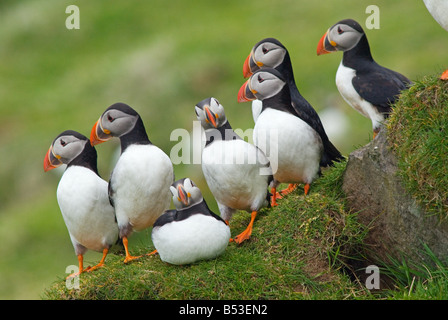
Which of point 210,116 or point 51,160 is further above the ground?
point 210,116

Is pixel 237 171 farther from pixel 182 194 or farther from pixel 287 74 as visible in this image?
pixel 287 74

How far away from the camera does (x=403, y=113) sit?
17.3 feet

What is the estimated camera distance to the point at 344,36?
6234 mm

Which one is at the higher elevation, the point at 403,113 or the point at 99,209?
the point at 403,113

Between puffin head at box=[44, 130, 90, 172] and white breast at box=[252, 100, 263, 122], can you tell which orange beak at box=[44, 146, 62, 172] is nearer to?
puffin head at box=[44, 130, 90, 172]

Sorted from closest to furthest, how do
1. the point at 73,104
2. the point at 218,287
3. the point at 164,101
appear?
1. the point at 218,287
2. the point at 164,101
3. the point at 73,104

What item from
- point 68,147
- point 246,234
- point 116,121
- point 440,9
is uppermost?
point 440,9

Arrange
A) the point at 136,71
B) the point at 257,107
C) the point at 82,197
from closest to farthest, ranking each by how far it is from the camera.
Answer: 1. the point at 82,197
2. the point at 257,107
3. the point at 136,71

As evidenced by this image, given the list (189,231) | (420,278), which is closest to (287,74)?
(189,231)

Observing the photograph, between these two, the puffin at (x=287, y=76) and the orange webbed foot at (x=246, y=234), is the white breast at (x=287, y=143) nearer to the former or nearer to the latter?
the puffin at (x=287, y=76)

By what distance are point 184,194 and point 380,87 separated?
2.01m

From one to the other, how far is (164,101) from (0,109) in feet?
14.4
